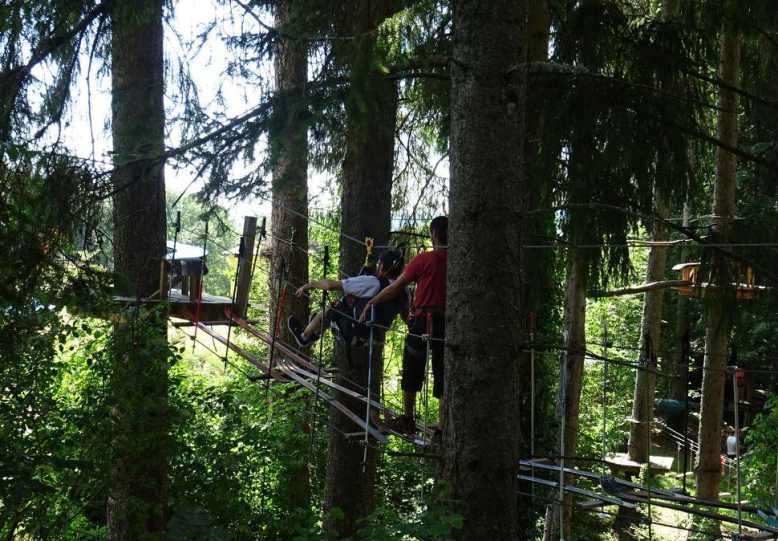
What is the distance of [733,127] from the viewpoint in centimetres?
671

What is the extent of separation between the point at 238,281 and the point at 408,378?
1.96m

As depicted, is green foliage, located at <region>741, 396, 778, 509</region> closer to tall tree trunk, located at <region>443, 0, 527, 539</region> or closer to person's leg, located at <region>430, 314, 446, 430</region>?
person's leg, located at <region>430, 314, 446, 430</region>

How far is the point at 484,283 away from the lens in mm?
2785

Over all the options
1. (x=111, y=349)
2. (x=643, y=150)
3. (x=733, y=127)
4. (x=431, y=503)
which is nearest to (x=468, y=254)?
(x=431, y=503)

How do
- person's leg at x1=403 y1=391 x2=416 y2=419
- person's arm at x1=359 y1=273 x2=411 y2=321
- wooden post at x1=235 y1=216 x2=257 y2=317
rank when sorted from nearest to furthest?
person's arm at x1=359 y1=273 x2=411 y2=321
person's leg at x1=403 y1=391 x2=416 y2=419
wooden post at x1=235 y1=216 x2=257 y2=317

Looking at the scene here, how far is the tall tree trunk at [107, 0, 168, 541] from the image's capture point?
4379mm

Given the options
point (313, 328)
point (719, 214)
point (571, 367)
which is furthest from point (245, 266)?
point (719, 214)

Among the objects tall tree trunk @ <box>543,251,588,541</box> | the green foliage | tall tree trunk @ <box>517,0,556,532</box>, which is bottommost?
the green foliage

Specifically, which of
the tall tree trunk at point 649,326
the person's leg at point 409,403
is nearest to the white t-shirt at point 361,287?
the person's leg at point 409,403

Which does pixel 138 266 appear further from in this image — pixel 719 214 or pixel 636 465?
pixel 636 465

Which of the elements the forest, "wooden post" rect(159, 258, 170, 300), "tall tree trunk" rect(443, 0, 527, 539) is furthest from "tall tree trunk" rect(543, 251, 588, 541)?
"tall tree trunk" rect(443, 0, 527, 539)

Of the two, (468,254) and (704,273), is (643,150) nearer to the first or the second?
(704,273)

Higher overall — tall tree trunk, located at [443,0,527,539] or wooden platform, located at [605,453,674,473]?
tall tree trunk, located at [443,0,527,539]

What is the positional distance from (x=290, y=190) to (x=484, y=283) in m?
1.69
